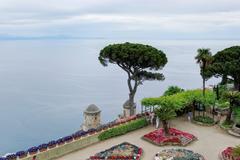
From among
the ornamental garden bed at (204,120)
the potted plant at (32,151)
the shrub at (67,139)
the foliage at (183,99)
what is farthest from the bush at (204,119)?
the potted plant at (32,151)

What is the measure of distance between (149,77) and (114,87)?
64030 millimetres

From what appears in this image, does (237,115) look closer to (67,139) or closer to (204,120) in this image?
(204,120)

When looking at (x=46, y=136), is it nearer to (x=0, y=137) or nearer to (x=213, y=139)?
(x=0, y=137)

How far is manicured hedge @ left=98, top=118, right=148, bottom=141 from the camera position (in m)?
32.5

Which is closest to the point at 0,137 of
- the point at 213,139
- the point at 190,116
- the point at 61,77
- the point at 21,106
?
the point at 21,106

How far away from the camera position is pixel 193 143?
31.4 metres

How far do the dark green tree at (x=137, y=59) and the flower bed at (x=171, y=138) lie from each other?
980 centimetres

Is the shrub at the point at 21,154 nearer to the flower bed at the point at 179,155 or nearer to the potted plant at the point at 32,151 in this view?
the potted plant at the point at 32,151

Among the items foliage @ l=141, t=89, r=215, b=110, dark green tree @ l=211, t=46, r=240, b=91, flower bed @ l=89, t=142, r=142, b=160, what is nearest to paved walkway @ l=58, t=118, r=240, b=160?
flower bed @ l=89, t=142, r=142, b=160

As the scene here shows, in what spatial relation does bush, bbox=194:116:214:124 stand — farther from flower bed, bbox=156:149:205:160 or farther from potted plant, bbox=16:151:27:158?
potted plant, bbox=16:151:27:158

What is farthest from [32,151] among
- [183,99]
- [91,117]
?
[183,99]

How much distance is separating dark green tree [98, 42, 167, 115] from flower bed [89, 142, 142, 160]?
12.7 m

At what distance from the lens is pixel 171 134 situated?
107ft

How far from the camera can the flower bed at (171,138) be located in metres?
31.0
